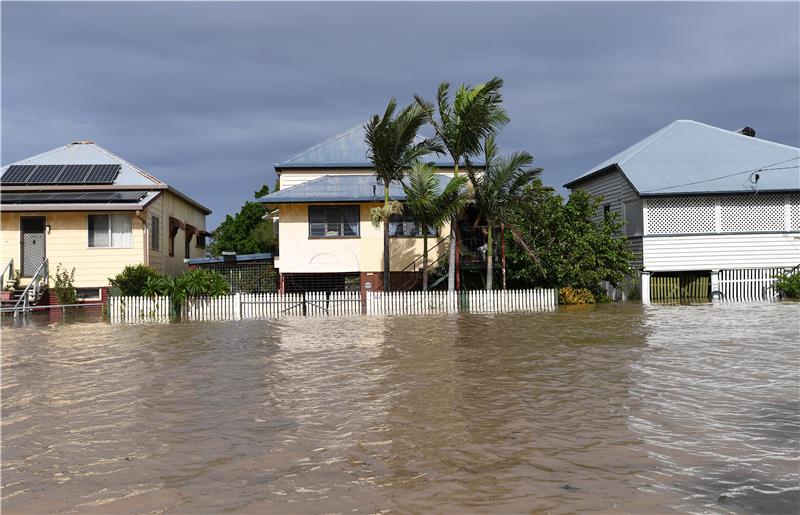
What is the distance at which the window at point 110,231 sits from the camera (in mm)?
27203

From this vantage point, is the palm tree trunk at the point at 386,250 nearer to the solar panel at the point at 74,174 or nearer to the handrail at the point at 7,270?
the solar panel at the point at 74,174

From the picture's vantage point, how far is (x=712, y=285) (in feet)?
92.3

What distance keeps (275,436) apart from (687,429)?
4581mm

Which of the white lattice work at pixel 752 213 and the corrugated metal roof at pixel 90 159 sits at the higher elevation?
the corrugated metal roof at pixel 90 159

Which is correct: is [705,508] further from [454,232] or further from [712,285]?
[712,285]

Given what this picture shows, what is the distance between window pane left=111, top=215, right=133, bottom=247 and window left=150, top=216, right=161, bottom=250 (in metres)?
1.10

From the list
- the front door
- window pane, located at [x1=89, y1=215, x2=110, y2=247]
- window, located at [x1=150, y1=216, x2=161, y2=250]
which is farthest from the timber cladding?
the front door

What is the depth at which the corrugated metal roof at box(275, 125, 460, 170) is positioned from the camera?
28750 millimetres

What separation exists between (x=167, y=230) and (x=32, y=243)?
19.3ft

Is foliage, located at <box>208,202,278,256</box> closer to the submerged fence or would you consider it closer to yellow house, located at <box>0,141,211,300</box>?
yellow house, located at <box>0,141,211,300</box>

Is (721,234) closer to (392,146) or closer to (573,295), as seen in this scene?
(573,295)

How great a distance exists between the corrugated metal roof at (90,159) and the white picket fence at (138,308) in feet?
29.5

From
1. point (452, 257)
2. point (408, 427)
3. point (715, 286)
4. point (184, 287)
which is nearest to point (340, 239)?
point (452, 257)

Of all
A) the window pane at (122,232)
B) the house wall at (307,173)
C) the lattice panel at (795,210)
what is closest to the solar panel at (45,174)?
the window pane at (122,232)
